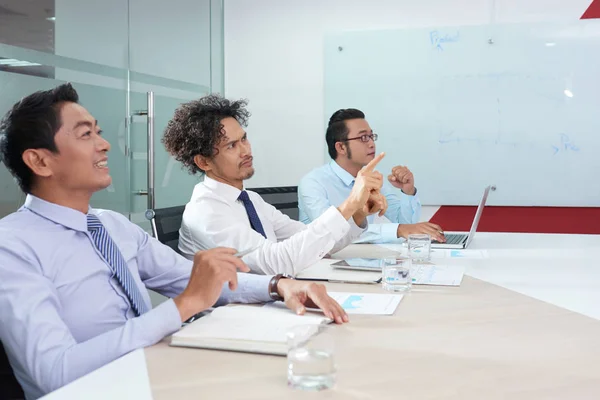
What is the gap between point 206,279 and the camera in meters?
1.44

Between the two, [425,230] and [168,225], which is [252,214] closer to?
[168,225]

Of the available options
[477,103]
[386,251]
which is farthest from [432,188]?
[386,251]

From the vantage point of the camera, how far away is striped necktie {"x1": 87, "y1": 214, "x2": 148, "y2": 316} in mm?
1575

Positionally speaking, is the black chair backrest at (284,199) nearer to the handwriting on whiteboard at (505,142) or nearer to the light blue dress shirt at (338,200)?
the light blue dress shirt at (338,200)

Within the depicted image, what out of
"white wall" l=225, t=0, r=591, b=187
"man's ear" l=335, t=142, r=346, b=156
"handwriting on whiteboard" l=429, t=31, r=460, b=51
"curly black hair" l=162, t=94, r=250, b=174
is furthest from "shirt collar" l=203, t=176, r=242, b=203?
"handwriting on whiteboard" l=429, t=31, r=460, b=51

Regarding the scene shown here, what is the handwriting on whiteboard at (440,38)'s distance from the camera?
14.8 feet

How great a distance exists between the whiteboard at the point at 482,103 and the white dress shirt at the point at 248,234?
6.93ft

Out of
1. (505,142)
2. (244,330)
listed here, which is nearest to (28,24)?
(244,330)

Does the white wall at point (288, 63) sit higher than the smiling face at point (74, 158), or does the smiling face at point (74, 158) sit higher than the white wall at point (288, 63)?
the white wall at point (288, 63)

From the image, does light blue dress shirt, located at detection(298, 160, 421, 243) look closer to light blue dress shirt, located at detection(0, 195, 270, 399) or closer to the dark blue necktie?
the dark blue necktie

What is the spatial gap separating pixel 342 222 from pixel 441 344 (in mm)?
807

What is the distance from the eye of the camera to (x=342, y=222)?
6.95ft

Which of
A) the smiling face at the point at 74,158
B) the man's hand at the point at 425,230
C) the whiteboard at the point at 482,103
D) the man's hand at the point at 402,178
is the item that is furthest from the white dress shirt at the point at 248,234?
the whiteboard at the point at 482,103

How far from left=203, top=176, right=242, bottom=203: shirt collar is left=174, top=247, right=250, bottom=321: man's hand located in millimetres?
989
